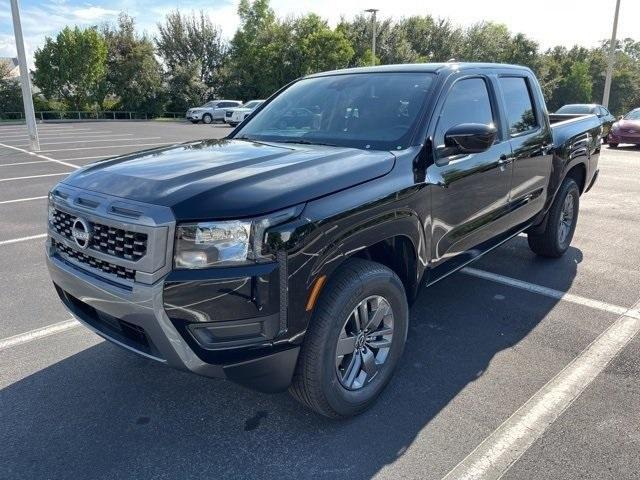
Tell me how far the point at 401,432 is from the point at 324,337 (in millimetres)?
740

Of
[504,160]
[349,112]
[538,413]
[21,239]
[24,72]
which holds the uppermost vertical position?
[24,72]

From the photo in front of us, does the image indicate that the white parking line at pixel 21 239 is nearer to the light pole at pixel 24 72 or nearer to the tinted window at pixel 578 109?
the light pole at pixel 24 72

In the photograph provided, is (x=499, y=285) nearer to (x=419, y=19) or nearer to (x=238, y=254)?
(x=238, y=254)

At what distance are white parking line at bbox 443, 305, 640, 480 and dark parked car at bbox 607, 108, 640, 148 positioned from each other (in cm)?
1606

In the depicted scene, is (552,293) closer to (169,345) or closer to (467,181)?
(467,181)

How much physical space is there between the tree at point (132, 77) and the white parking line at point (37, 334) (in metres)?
43.2

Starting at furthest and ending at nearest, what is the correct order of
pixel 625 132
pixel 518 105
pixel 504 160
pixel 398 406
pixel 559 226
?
pixel 625 132, pixel 559 226, pixel 518 105, pixel 504 160, pixel 398 406

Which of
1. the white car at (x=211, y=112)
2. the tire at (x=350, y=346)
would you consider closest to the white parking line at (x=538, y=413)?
the tire at (x=350, y=346)

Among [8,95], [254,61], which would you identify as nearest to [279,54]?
[254,61]

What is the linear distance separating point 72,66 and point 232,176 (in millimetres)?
44566

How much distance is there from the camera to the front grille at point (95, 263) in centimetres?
241

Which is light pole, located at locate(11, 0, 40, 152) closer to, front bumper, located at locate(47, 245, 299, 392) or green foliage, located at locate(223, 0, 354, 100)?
front bumper, located at locate(47, 245, 299, 392)

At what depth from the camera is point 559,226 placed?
539 centimetres

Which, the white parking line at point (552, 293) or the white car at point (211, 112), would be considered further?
the white car at point (211, 112)
